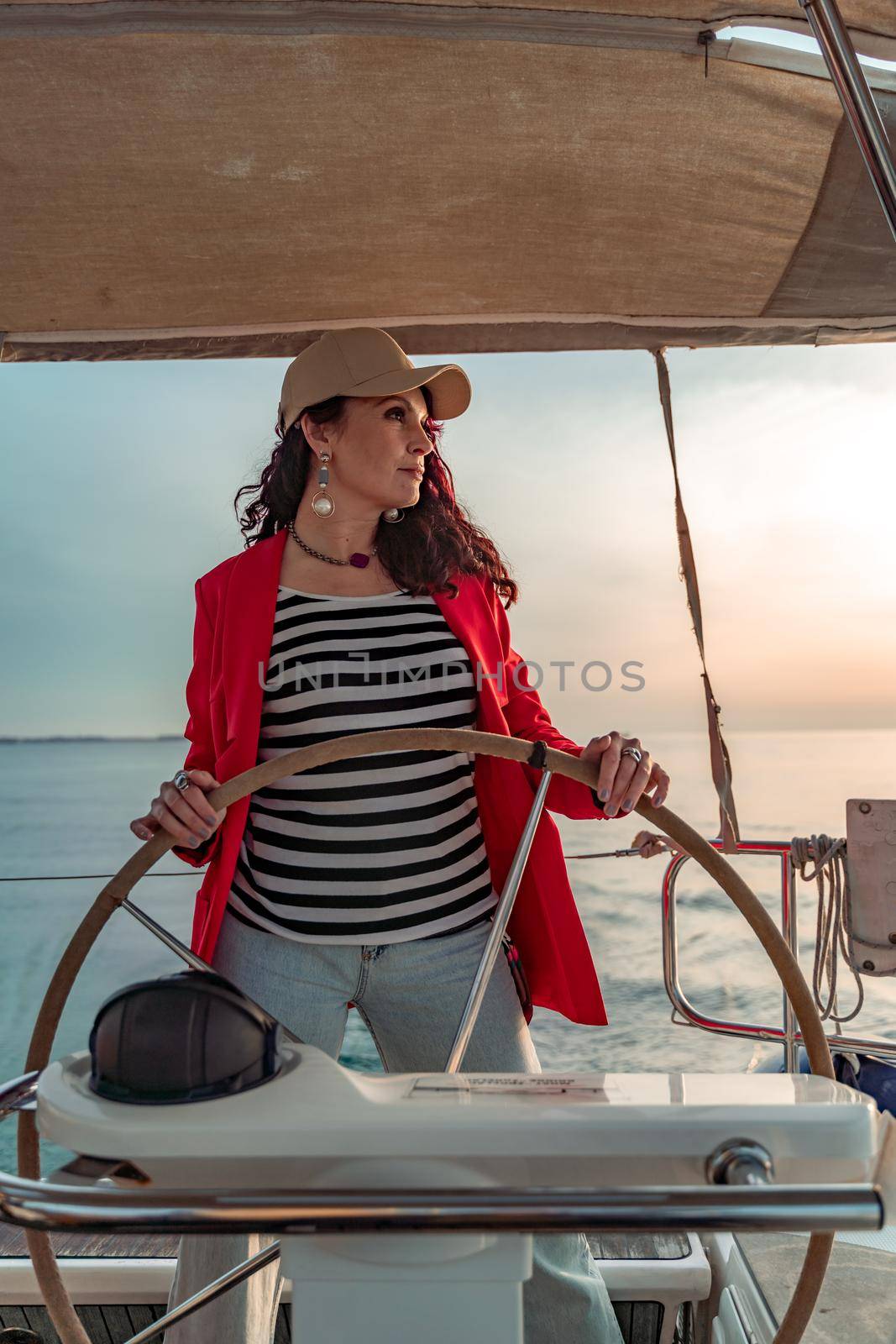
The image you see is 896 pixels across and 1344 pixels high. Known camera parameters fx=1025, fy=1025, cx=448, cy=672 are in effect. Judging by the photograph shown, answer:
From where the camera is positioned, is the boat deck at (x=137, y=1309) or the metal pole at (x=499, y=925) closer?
the metal pole at (x=499, y=925)

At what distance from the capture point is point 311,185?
4.28 feet

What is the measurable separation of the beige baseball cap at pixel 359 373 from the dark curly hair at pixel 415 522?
0.02m

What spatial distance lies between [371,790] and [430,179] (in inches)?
30.6

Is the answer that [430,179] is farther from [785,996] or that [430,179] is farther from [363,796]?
[785,996]

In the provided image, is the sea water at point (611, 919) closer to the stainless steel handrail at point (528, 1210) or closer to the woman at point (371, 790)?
the woman at point (371, 790)

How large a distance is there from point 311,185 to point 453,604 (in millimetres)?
566

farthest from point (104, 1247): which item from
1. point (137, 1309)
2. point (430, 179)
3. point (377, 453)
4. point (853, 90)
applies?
point (853, 90)

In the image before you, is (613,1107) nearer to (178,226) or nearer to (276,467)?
(276,467)

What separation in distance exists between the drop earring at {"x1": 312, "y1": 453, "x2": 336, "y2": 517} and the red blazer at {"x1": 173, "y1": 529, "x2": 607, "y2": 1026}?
7cm

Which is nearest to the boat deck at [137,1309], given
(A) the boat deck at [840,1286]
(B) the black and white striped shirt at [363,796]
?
(A) the boat deck at [840,1286]

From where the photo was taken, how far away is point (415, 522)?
1.36 metres

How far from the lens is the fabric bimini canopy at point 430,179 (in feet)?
3.76

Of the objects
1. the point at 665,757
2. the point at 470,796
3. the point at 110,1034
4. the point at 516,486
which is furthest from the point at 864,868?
the point at 665,757

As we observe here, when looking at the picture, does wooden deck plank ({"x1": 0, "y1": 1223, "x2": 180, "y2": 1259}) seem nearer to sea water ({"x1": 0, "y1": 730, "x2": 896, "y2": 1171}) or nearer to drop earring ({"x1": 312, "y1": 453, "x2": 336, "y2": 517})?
sea water ({"x1": 0, "y1": 730, "x2": 896, "y2": 1171})
